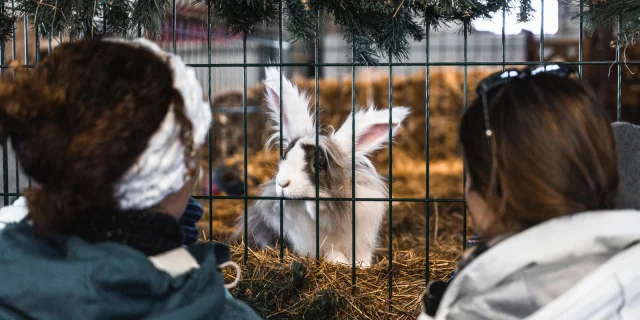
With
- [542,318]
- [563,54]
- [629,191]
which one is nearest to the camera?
[542,318]

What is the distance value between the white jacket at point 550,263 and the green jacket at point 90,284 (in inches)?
18.8

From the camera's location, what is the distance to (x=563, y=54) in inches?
297

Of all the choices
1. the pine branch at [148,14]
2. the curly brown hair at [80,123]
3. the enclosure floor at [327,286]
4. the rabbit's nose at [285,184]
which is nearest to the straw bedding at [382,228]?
the enclosure floor at [327,286]

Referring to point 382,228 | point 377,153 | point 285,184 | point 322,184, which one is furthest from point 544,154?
point 377,153

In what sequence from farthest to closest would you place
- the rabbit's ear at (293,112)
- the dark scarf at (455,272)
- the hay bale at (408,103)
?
the hay bale at (408,103), the rabbit's ear at (293,112), the dark scarf at (455,272)

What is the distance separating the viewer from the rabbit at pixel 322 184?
2.78 m

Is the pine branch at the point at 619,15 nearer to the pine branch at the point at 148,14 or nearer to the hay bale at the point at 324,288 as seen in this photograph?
the hay bale at the point at 324,288

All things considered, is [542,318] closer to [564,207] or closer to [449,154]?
[564,207]

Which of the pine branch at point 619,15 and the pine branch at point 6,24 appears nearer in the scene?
the pine branch at point 619,15

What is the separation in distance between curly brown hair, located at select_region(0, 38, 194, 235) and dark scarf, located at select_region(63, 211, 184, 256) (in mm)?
17

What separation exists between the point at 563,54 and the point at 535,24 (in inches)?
227

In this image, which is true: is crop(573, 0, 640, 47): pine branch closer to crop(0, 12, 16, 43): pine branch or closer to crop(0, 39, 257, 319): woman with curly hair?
crop(0, 39, 257, 319): woman with curly hair

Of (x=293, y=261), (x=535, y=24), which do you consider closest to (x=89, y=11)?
(x=293, y=261)

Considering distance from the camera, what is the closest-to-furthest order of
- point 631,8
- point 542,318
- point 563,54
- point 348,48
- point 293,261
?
point 542,318 → point 631,8 → point 348,48 → point 293,261 → point 563,54
